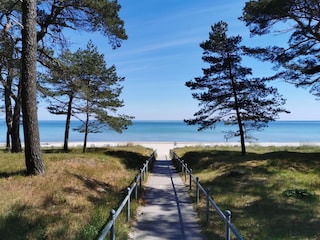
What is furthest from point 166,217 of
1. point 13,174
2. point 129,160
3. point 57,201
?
point 129,160

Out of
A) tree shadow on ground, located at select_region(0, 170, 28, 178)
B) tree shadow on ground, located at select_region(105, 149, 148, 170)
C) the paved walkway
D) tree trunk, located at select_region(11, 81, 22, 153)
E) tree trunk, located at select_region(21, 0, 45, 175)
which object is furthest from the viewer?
tree shadow on ground, located at select_region(105, 149, 148, 170)

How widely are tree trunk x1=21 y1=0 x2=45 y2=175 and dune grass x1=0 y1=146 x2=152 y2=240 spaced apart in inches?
24.7

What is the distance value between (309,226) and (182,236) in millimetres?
2791

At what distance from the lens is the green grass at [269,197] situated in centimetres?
672

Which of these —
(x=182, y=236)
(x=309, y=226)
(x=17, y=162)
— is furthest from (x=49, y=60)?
(x=309, y=226)

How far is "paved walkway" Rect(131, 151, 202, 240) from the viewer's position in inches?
259

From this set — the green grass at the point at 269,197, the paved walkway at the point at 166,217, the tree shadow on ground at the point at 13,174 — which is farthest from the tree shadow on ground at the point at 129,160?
the tree shadow on ground at the point at 13,174

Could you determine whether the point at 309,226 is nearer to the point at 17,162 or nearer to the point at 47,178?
the point at 47,178

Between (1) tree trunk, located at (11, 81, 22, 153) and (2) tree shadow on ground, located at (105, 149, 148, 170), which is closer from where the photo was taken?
(1) tree trunk, located at (11, 81, 22, 153)

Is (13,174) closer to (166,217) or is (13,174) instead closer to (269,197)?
(166,217)

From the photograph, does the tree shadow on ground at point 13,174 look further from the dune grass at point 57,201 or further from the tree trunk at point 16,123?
the tree trunk at point 16,123

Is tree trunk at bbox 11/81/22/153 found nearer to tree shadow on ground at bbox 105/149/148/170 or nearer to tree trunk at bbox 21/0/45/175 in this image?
tree shadow on ground at bbox 105/149/148/170

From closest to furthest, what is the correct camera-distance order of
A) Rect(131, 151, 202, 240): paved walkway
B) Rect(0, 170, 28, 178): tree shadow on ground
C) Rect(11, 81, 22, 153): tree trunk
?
Rect(131, 151, 202, 240): paved walkway, Rect(0, 170, 28, 178): tree shadow on ground, Rect(11, 81, 22, 153): tree trunk

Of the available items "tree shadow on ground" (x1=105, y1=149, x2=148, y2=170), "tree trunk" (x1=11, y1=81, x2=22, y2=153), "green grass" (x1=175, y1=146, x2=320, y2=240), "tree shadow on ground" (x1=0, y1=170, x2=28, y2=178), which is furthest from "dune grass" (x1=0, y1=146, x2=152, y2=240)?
"tree shadow on ground" (x1=105, y1=149, x2=148, y2=170)
